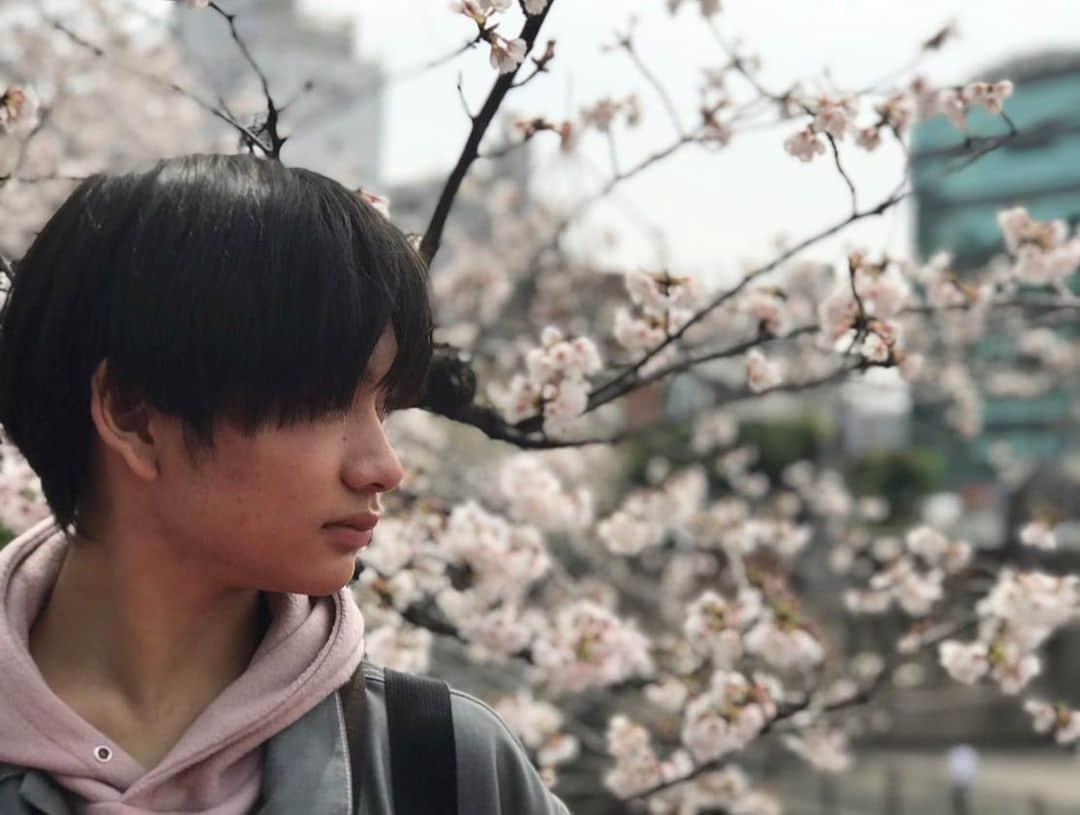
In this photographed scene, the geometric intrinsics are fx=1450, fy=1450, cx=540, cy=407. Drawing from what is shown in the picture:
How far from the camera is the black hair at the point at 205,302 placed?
1211 mm

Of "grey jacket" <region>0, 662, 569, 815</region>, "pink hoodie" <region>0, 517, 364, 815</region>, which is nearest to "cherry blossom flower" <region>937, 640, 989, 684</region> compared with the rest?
"grey jacket" <region>0, 662, 569, 815</region>

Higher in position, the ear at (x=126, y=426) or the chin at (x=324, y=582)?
the ear at (x=126, y=426)

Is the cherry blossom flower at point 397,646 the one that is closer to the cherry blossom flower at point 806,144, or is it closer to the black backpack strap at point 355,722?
the cherry blossom flower at point 806,144

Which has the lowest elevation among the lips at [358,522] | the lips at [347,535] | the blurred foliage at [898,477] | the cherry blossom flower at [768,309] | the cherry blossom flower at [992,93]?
the blurred foliage at [898,477]

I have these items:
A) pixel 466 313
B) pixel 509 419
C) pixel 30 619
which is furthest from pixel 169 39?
pixel 30 619

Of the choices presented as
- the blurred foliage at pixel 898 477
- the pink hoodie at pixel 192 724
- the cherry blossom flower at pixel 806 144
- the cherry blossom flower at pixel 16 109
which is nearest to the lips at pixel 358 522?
the pink hoodie at pixel 192 724

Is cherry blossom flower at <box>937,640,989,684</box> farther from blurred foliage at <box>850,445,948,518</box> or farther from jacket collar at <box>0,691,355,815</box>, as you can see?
blurred foliage at <box>850,445,948,518</box>

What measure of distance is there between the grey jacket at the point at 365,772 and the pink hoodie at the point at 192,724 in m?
0.02

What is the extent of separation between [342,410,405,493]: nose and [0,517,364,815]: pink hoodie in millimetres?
172

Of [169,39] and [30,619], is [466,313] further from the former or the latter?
[30,619]

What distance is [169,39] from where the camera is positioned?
9.06 m

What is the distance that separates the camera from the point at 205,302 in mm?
1208

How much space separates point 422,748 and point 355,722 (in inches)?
2.6

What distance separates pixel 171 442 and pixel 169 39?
27.5 ft
